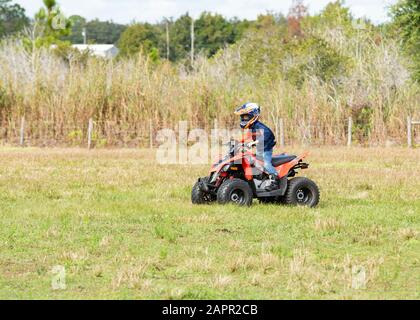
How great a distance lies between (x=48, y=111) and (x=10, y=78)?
95.3 inches

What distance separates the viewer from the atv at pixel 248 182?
12.8 m

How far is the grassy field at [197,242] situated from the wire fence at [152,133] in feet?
46.7

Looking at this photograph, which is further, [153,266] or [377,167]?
[377,167]

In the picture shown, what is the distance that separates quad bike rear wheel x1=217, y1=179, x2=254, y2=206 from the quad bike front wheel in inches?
24.0

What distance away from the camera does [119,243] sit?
31.9 ft

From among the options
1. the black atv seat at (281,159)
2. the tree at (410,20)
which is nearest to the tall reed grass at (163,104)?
the tree at (410,20)

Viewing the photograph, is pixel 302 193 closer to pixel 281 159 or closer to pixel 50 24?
pixel 281 159

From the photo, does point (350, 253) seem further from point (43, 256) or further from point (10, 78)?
point (10, 78)

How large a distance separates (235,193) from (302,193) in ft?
3.57

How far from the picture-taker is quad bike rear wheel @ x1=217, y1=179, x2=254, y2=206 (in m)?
12.7

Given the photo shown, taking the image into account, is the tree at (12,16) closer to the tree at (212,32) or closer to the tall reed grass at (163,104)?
the tree at (212,32)

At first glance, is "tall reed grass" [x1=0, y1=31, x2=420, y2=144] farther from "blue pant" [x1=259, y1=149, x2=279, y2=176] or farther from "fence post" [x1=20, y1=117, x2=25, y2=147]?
"blue pant" [x1=259, y1=149, x2=279, y2=176]
